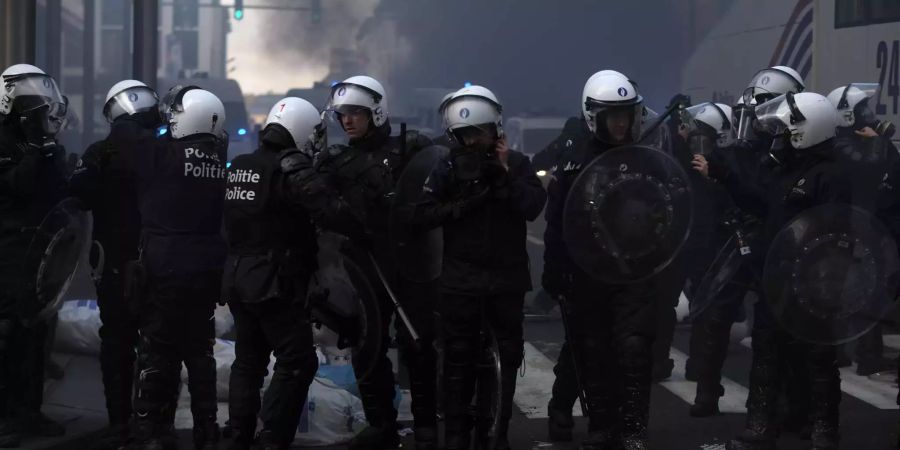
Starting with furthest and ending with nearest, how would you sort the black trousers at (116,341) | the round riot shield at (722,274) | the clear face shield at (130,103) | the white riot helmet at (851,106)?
the white riot helmet at (851,106)
the round riot shield at (722,274)
the clear face shield at (130,103)
the black trousers at (116,341)

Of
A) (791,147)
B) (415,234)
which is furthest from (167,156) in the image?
(791,147)

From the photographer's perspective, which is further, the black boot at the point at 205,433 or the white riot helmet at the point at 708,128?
the white riot helmet at the point at 708,128

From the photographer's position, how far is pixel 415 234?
7.10 metres

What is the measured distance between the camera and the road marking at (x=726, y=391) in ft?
28.4

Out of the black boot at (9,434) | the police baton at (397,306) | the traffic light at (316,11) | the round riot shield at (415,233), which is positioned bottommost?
the black boot at (9,434)

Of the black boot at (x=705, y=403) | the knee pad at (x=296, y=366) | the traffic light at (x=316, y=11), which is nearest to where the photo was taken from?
the knee pad at (x=296, y=366)

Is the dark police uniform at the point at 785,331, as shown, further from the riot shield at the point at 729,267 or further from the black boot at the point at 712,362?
the black boot at the point at 712,362

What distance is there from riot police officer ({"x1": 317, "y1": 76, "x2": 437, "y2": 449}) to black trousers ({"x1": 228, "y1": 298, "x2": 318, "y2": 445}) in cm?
50

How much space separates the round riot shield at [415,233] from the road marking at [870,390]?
323 cm

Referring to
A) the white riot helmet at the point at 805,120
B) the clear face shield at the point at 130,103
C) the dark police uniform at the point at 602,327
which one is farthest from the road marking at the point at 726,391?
the clear face shield at the point at 130,103

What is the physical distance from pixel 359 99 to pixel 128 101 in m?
1.35

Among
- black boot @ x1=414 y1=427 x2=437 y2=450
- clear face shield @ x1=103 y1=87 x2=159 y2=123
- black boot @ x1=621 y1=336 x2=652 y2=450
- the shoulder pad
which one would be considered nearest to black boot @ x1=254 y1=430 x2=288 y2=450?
black boot @ x1=414 y1=427 x2=437 y2=450

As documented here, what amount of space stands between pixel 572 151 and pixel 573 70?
1364 inches

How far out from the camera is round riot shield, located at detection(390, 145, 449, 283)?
705 centimetres
